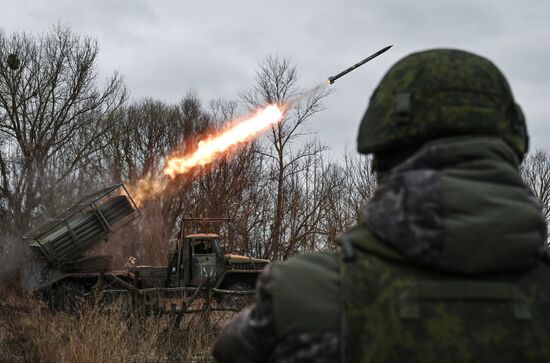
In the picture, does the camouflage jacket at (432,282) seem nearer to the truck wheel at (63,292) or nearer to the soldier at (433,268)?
the soldier at (433,268)

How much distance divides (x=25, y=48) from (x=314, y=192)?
13.6 m

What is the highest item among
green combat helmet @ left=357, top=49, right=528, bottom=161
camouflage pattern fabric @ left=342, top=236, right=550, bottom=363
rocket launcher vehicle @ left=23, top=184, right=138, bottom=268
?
rocket launcher vehicle @ left=23, top=184, right=138, bottom=268

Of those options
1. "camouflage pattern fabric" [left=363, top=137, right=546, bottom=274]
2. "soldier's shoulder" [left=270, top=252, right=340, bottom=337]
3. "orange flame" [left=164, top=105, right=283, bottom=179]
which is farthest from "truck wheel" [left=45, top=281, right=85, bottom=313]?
"camouflage pattern fabric" [left=363, top=137, right=546, bottom=274]

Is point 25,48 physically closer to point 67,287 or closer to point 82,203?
point 82,203

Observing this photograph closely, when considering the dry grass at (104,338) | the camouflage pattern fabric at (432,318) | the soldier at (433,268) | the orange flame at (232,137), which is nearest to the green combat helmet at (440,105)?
the soldier at (433,268)

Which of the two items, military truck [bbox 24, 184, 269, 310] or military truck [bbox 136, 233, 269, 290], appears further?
military truck [bbox 136, 233, 269, 290]

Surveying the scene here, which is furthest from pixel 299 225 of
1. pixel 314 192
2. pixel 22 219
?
pixel 22 219

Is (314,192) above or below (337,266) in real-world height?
above

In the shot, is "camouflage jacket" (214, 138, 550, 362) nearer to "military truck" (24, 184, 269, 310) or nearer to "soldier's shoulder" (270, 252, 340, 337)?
"soldier's shoulder" (270, 252, 340, 337)

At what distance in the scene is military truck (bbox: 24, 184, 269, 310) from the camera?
1706 centimetres

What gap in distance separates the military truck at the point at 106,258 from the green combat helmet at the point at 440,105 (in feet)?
51.0

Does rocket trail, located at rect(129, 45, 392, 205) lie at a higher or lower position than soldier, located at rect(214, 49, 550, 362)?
higher

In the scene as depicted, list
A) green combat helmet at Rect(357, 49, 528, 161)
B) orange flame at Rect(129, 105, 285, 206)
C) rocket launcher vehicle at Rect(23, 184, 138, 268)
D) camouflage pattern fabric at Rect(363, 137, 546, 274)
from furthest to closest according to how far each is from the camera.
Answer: orange flame at Rect(129, 105, 285, 206) → rocket launcher vehicle at Rect(23, 184, 138, 268) → green combat helmet at Rect(357, 49, 528, 161) → camouflage pattern fabric at Rect(363, 137, 546, 274)

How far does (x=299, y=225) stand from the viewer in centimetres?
2694
